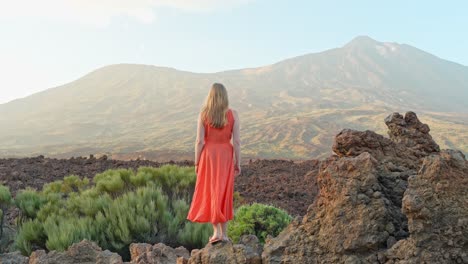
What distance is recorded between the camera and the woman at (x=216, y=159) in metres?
4.36

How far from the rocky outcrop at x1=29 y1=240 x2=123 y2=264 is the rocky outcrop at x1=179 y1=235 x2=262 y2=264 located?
1.14m

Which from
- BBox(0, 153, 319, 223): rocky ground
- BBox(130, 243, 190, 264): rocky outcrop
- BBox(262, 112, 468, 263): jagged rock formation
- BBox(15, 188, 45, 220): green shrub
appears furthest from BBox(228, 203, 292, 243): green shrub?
BBox(15, 188, 45, 220): green shrub

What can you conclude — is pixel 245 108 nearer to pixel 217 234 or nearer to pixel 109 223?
pixel 109 223

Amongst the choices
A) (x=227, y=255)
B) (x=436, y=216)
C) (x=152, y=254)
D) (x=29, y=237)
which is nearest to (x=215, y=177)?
(x=152, y=254)

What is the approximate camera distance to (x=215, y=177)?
4402 millimetres

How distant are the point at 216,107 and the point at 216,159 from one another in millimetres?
477

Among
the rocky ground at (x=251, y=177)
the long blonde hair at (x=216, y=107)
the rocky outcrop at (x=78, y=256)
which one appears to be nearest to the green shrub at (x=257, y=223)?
the rocky ground at (x=251, y=177)

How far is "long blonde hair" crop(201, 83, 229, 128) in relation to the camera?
14.3 feet

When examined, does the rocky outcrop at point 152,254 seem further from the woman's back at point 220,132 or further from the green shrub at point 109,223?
the green shrub at point 109,223

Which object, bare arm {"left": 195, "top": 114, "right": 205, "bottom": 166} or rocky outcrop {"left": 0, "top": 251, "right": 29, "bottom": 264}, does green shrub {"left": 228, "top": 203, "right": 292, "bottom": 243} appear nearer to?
bare arm {"left": 195, "top": 114, "right": 205, "bottom": 166}

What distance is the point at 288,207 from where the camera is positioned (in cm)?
870

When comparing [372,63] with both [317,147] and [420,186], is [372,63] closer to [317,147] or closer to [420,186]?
[317,147]

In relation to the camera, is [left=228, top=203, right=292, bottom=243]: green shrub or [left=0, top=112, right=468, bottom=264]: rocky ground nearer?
[left=0, top=112, right=468, bottom=264]: rocky ground

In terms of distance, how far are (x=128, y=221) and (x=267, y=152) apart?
39.8m
